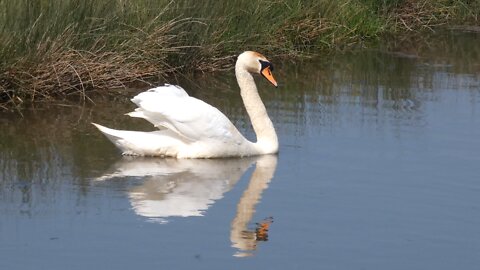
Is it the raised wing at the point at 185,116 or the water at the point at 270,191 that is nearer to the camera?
the water at the point at 270,191

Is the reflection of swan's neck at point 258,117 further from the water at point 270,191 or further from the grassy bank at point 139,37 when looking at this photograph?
the grassy bank at point 139,37

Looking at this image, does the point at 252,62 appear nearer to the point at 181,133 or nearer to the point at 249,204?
the point at 181,133

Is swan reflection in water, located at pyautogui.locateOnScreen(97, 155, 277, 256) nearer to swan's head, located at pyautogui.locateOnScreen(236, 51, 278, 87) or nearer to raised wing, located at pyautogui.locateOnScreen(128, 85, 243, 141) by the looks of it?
raised wing, located at pyautogui.locateOnScreen(128, 85, 243, 141)

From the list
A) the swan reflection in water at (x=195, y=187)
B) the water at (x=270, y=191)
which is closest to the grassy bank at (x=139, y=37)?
the water at (x=270, y=191)

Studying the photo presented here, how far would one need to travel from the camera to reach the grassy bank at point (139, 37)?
38.5 ft

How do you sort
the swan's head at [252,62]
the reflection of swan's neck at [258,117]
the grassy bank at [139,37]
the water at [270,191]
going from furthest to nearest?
the grassy bank at [139,37]
the swan's head at [252,62]
the reflection of swan's neck at [258,117]
the water at [270,191]

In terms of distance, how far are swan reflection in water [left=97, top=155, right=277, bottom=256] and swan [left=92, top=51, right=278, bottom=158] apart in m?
0.08

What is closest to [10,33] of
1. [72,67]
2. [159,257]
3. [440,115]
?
[72,67]

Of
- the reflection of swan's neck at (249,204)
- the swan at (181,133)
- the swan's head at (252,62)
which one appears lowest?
the reflection of swan's neck at (249,204)

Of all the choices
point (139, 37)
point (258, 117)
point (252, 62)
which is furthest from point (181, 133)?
point (139, 37)

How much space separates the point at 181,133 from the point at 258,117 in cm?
90

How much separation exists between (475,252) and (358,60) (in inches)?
317

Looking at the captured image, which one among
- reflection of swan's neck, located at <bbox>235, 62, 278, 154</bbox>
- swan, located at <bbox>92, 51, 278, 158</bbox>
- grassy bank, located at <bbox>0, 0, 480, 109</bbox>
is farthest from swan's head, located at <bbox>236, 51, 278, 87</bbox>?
grassy bank, located at <bbox>0, 0, 480, 109</bbox>

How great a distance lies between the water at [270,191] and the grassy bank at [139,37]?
42cm
